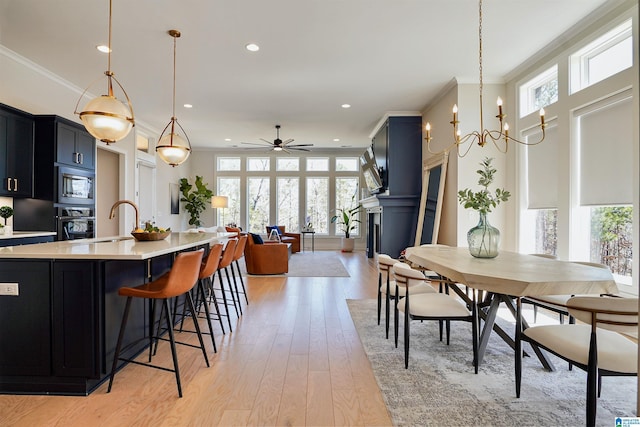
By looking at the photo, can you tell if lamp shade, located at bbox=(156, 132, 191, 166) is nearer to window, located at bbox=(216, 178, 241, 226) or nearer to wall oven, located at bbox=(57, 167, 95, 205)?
wall oven, located at bbox=(57, 167, 95, 205)

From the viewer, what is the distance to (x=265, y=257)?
6266mm

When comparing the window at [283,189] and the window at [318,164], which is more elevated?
the window at [318,164]

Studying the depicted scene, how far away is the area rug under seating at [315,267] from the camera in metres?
6.44

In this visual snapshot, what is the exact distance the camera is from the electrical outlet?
7.11ft

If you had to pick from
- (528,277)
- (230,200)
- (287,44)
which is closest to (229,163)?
(230,200)

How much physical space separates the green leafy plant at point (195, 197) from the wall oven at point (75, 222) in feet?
16.0

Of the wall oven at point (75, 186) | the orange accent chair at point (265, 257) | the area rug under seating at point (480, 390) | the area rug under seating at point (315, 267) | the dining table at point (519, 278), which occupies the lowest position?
the area rug under seating at point (315, 267)

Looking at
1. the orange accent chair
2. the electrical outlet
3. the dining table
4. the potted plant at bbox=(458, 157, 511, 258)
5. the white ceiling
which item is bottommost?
the orange accent chair

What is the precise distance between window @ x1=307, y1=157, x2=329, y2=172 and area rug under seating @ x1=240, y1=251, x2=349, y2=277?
3.13 m

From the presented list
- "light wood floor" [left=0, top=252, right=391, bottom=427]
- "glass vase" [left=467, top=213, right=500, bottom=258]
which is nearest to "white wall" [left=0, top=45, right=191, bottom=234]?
"light wood floor" [left=0, top=252, right=391, bottom=427]

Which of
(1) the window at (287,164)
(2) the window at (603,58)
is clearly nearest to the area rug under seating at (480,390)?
(2) the window at (603,58)

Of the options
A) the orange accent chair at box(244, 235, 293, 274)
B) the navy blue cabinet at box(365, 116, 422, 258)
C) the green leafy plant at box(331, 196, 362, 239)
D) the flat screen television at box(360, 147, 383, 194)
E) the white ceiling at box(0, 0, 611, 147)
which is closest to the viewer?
the white ceiling at box(0, 0, 611, 147)

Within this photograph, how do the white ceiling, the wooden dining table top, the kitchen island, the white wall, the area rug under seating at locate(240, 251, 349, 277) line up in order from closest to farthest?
1. the wooden dining table top
2. the kitchen island
3. the white ceiling
4. the white wall
5. the area rug under seating at locate(240, 251, 349, 277)

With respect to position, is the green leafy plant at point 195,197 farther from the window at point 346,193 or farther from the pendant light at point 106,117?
the pendant light at point 106,117
